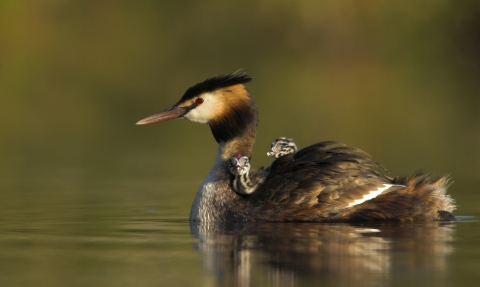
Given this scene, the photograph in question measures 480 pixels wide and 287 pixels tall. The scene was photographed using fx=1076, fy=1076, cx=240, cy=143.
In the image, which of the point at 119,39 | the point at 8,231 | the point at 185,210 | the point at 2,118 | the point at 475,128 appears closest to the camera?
the point at 8,231

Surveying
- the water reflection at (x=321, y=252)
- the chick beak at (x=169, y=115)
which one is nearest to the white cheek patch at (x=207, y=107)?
Answer: the chick beak at (x=169, y=115)

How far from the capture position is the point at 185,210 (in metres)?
10.9

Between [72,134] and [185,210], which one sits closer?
[185,210]

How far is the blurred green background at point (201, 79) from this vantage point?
14.4 meters

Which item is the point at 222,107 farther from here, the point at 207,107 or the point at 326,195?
the point at 326,195

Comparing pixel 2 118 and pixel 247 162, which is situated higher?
pixel 2 118

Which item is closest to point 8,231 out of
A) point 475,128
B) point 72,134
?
point 72,134

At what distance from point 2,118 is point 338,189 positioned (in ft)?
43.8

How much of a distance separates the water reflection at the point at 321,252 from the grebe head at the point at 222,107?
1.37 metres

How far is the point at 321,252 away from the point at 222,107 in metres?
3.21

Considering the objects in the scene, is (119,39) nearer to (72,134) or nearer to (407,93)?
(407,93)

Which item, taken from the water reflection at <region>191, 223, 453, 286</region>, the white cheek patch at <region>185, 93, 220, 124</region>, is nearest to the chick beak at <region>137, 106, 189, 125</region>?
the white cheek patch at <region>185, 93, 220, 124</region>

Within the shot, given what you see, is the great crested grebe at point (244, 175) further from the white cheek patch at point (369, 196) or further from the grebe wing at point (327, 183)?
the white cheek patch at point (369, 196)

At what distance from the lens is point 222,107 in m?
10.7
